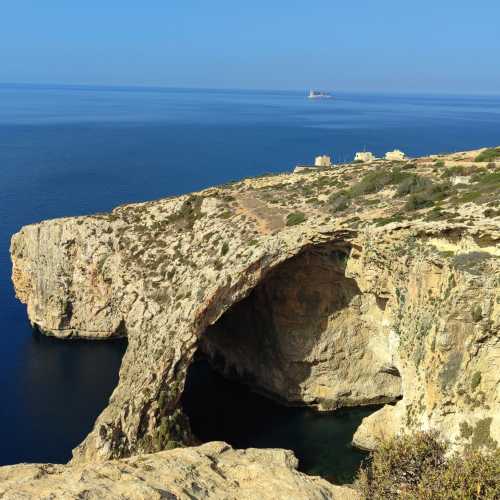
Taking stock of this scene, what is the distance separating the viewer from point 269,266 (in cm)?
3397

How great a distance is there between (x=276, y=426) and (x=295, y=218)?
13.9 meters

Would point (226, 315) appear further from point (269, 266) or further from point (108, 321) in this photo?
point (108, 321)

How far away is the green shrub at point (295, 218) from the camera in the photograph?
36662 millimetres

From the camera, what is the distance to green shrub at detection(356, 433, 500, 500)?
19.2 m

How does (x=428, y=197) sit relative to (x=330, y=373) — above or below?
above

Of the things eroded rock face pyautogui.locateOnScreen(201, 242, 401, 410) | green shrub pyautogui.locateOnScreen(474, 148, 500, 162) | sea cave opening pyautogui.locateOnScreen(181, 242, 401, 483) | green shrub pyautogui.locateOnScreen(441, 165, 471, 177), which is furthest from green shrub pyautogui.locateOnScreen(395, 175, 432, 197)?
eroded rock face pyautogui.locateOnScreen(201, 242, 401, 410)

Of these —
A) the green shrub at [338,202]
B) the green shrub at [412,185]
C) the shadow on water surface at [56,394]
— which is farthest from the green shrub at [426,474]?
the shadow on water surface at [56,394]

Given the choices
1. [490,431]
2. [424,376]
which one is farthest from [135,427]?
[490,431]

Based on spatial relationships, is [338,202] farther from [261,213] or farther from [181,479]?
[181,479]

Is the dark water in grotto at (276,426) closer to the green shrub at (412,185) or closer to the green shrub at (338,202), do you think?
the green shrub at (338,202)

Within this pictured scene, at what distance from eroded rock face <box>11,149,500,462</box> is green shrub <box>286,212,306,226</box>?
27.3 inches

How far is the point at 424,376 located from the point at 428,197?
1141cm

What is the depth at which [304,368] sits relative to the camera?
38875 millimetres

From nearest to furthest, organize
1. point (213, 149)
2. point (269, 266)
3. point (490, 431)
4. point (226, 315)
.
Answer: point (490, 431)
point (269, 266)
point (226, 315)
point (213, 149)
